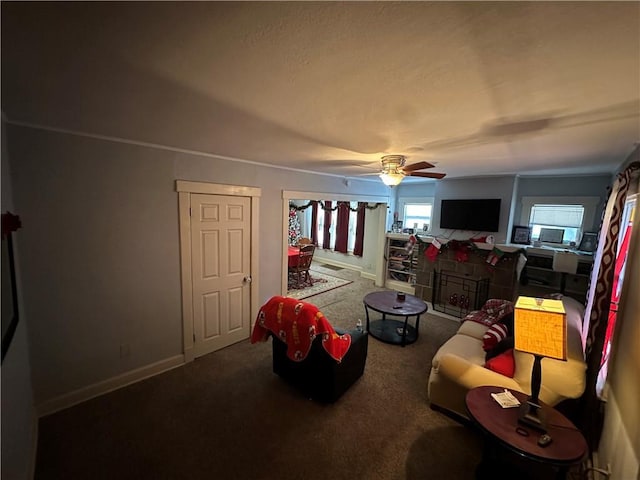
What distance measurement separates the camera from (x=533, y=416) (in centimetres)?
167

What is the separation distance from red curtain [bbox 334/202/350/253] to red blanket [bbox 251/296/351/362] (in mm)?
5049

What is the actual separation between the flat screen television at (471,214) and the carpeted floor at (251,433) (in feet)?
10.4

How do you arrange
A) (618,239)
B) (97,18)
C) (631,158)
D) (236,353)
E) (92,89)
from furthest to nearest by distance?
(236,353) → (631,158) → (618,239) → (92,89) → (97,18)

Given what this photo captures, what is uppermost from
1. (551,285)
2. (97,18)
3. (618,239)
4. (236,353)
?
(97,18)

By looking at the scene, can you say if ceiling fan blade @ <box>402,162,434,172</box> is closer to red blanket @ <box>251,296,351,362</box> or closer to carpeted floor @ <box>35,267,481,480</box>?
red blanket @ <box>251,296,351,362</box>

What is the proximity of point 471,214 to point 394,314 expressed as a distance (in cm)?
270

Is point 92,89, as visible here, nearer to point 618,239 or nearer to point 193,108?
point 193,108

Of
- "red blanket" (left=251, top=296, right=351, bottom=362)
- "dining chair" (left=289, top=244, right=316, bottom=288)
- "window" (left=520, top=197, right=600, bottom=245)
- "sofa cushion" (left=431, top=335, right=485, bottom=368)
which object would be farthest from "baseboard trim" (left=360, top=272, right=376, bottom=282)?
"red blanket" (left=251, top=296, right=351, bottom=362)

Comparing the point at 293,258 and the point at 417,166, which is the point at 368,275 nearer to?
the point at 293,258

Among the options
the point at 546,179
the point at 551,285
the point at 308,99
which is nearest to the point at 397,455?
the point at 308,99

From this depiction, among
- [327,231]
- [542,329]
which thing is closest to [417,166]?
[542,329]

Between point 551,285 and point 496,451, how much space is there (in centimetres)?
327

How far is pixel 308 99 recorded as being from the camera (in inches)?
57.6

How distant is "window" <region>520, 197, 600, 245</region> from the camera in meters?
4.12
